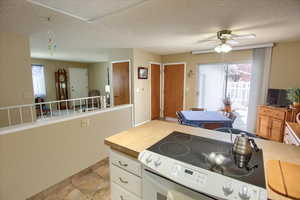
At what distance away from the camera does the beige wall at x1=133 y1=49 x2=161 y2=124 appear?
4.18 metres

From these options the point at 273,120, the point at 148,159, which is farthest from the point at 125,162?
the point at 273,120

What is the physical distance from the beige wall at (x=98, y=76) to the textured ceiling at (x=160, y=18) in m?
4.52

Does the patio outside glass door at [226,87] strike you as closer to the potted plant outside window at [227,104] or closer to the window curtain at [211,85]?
the window curtain at [211,85]

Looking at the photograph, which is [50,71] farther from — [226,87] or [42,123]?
[226,87]

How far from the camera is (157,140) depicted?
4.04 feet

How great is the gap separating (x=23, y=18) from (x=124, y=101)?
2.89 metres

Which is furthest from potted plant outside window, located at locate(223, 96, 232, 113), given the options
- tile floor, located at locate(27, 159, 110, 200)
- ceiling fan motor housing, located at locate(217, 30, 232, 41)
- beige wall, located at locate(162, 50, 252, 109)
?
tile floor, located at locate(27, 159, 110, 200)

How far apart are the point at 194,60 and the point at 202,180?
4.26 meters

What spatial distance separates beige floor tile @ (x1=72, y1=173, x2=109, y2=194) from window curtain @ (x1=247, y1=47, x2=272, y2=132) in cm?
384

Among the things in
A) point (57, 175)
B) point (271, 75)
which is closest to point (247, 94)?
point (271, 75)

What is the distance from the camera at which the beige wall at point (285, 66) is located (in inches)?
127

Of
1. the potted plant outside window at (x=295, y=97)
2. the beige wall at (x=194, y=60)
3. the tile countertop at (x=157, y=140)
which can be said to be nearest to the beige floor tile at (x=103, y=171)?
the tile countertop at (x=157, y=140)

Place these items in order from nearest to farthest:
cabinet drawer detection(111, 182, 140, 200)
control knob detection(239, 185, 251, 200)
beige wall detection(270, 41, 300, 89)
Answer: control knob detection(239, 185, 251, 200)
cabinet drawer detection(111, 182, 140, 200)
beige wall detection(270, 41, 300, 89)

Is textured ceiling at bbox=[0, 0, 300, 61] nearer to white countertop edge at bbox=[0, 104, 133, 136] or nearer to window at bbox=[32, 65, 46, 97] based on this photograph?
white countertop edge at bbox=[0, 104, 133, 136]
